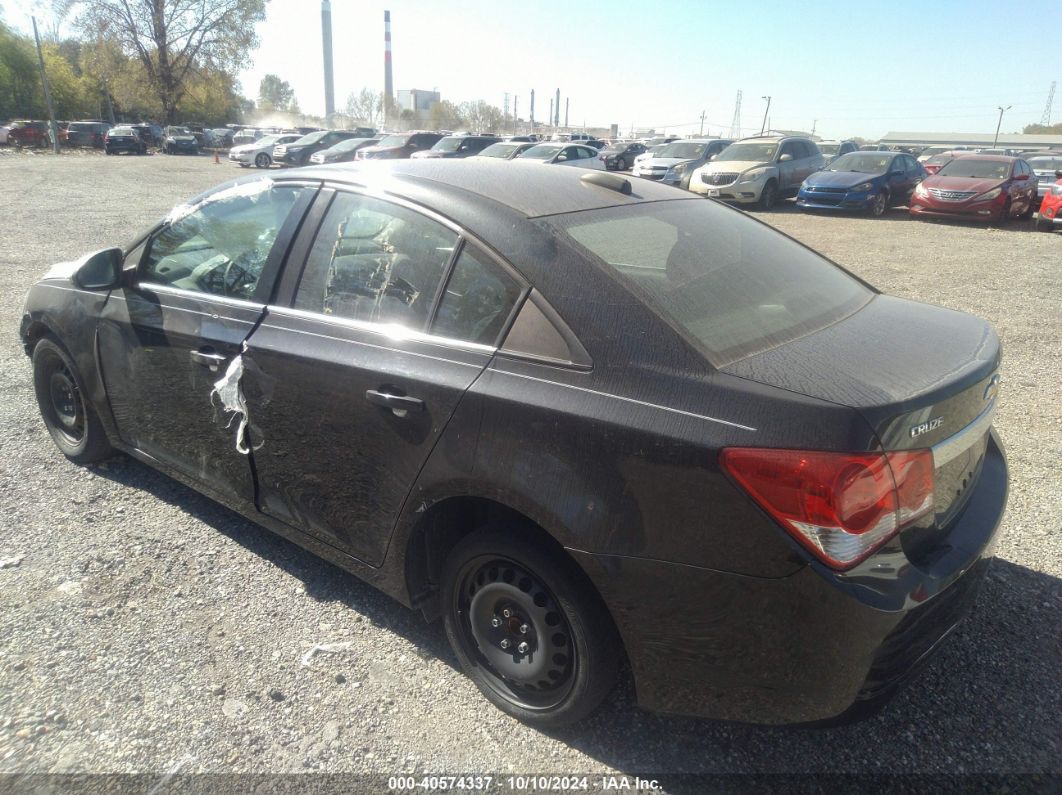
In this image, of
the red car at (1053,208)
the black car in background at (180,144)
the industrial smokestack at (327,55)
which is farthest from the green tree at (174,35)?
the industrial smokestack at (327,55)

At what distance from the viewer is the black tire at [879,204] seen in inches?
653

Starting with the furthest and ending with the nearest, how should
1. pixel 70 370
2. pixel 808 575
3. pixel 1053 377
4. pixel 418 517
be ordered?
pixel 1053 377
pixel 70 370
pixel 418 517
pixel 808 575

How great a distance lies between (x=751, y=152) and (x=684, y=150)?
471cm

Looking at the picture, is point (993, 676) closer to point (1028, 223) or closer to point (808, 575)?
point (808, 575)

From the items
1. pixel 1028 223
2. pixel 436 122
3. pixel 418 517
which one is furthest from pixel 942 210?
pixel 436 122

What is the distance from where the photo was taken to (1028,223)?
16.0 meters

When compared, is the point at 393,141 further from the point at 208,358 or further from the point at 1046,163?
the point at 208,358

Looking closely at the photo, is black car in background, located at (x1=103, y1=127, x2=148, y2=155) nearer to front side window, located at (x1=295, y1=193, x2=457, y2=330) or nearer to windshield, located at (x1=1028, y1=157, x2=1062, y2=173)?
windshield, located at (x1=1028, y1=157, x2=1062, y2=173)

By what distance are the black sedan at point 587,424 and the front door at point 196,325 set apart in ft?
0.06

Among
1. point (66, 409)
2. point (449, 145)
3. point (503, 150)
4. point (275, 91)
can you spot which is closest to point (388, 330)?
point (66, 409)

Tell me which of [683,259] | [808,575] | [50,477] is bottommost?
[50,477]

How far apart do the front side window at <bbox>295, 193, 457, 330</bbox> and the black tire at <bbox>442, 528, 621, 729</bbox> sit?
2.70 feet

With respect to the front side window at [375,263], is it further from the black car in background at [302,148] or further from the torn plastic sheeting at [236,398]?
the black car in background at [302,148]

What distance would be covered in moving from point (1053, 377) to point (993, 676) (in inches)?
160
